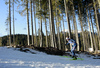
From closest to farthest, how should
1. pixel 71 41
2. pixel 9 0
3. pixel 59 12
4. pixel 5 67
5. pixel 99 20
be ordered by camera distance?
pixel 5 67, pixel 71 41, pixel 99 20, pixel 9 0, pixel 59 12

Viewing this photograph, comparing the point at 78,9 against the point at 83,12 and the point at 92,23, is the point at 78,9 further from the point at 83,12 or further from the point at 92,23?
the point at 92,23

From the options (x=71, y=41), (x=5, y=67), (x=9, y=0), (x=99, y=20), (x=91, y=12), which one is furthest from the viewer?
(x=91, y=12)

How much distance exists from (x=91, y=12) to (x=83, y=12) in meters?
1.53

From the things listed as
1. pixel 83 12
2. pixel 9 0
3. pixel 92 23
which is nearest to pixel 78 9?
pixel 83 12

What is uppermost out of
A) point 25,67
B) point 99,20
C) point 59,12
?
point 59,12

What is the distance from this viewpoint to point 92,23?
782 inches

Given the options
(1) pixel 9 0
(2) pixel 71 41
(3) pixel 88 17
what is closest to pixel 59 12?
(3) pixel 88 17

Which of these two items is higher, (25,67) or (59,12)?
(59,12)

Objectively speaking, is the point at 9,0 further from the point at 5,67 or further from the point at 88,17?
the point at 5,67

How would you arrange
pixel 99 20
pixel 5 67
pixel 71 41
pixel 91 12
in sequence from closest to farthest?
pixel 5 67
pixel 71 41
pixel 99 20
pixel 91 12

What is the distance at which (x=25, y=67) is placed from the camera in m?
3.90

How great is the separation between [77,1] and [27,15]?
847cm

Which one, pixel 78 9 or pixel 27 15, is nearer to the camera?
pixel 27 15

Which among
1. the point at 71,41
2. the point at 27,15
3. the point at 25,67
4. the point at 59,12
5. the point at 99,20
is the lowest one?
the point at 25,67
